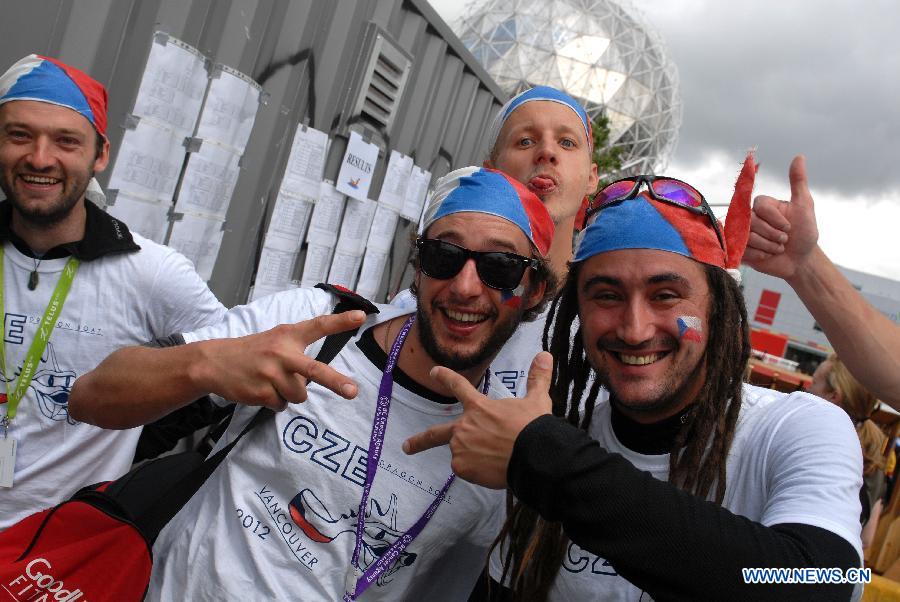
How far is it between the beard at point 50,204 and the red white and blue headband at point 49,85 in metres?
0.23

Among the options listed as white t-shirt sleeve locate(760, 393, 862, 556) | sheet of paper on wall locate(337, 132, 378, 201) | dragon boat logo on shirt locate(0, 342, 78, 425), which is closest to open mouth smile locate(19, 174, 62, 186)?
dragon boat logo on shirt locate(0, 342, 78, 425)

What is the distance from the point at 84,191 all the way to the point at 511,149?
1744 mm

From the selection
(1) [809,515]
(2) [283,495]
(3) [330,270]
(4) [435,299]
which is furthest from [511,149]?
(1) [809,515]

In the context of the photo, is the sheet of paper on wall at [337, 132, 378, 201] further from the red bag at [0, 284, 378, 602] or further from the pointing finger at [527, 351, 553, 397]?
the pointing finger at [527, 351, 553, 397]

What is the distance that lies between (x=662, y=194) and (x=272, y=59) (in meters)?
2.16

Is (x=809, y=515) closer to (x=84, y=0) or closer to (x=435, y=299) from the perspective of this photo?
(x=435, y=299)

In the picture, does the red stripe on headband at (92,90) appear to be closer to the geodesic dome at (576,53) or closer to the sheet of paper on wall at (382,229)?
the sheet of paper on wall at (382,229)

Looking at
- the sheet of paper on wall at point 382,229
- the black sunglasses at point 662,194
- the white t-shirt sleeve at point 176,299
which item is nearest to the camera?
the black sunglasses at point 662,194

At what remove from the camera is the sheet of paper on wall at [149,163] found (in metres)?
2.50

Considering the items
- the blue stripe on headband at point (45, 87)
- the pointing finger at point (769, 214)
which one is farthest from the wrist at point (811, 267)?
the blue stripe on headband at point (45, 87)

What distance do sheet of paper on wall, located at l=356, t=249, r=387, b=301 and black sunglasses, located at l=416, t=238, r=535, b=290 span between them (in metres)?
2.53

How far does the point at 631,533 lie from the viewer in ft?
3.79

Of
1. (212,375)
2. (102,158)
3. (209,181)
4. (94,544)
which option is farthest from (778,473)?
(209,181)

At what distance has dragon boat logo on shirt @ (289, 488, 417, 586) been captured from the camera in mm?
1644
